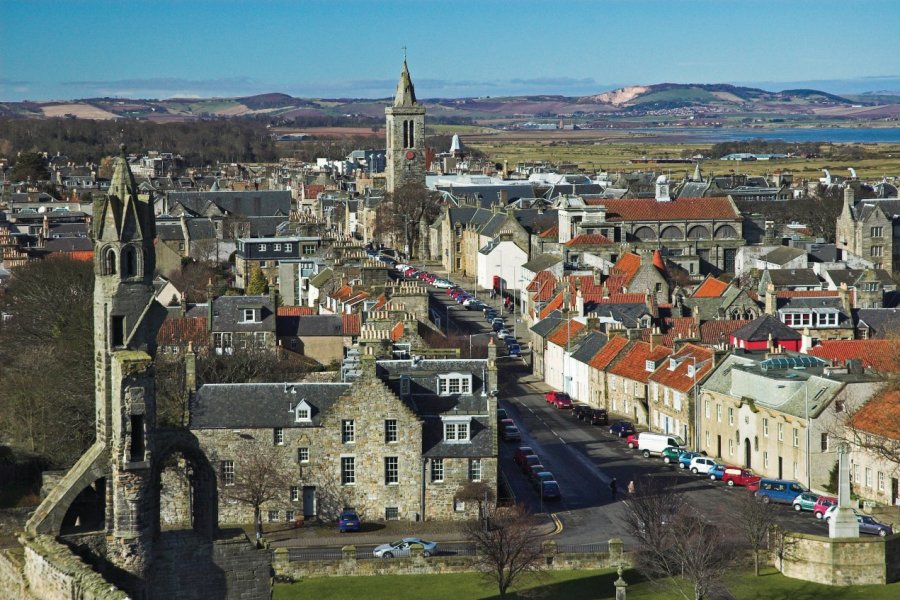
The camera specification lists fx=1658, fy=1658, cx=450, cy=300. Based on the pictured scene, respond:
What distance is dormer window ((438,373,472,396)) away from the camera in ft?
188

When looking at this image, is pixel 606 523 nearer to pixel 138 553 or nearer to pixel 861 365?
pixel 861 365

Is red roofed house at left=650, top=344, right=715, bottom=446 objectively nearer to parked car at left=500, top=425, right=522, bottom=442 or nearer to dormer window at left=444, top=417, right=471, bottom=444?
parked car at left=500, top=425, right=522, bottom=442

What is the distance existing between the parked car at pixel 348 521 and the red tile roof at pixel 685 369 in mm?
20837

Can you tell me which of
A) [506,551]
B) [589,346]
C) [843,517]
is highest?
[589,346]

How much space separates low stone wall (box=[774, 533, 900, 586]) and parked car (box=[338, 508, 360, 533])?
14590mm

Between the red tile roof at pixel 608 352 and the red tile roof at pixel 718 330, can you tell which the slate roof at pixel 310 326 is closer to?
the red tile roof at pixel 608 352

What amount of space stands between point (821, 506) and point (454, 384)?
1323cm

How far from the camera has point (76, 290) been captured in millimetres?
86188

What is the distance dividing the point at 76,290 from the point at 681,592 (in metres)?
48.4

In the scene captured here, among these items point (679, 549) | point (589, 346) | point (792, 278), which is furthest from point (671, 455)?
point (792, 278)

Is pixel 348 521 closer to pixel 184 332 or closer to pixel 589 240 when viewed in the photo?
pixel 184 332

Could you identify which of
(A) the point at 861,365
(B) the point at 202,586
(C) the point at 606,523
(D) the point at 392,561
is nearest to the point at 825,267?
(A) the point at 861,365

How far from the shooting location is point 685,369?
73.5 m

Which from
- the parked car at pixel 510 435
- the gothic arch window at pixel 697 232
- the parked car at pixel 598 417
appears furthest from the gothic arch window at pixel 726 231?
the parked car at pixel 510 435
